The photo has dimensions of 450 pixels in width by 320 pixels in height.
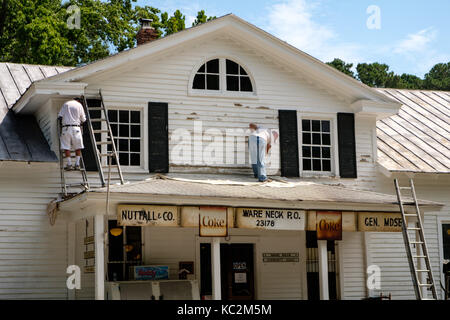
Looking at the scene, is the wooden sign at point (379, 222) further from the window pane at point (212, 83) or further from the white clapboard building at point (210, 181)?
the window pane at point (212, 83)

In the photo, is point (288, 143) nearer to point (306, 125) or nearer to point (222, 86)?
point (306, 125)

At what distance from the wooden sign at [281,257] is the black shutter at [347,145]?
2.38 m

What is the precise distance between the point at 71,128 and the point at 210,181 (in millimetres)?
3333

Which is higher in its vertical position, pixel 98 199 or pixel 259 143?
pixel 259 143

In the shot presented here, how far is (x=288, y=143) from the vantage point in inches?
795

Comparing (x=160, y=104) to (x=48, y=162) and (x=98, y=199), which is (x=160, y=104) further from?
(x=98, y=199)

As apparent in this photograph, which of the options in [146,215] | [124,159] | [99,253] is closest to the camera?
[99,253]

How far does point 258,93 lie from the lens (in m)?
20.2

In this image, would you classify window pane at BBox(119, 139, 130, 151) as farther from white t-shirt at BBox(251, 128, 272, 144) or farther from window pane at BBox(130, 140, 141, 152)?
white t-shirt at BBox(251, 128, 272, 144)

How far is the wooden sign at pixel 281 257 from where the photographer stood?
1995 cm

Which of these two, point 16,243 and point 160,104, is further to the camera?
point 160,104

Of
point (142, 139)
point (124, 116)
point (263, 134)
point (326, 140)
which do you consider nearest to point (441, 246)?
point (326, 140)

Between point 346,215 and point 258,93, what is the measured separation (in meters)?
4.14
